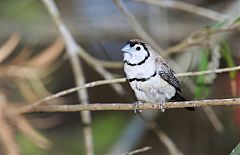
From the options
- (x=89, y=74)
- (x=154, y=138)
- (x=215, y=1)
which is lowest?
(x=154, y=138)

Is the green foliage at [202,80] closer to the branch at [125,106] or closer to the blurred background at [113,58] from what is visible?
the branch at [125,106]

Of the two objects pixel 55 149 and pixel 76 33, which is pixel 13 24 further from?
pixel 55 149

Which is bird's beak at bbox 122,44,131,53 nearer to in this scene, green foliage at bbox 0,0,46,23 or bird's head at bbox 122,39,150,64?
bird's head at bbox 122,39,150,64

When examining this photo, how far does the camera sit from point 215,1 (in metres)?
3.49

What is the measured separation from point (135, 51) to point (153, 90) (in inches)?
5.1

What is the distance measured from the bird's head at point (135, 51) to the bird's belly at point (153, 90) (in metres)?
0.06

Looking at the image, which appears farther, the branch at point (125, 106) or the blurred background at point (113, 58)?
the blurred background at point (113, 58)

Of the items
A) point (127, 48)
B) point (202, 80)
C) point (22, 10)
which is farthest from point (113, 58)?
point (127, 48)

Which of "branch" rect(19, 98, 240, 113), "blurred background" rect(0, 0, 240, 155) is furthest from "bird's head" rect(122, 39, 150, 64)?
"blurred background" rect(0, 0, 240, 155)

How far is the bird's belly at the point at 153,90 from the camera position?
1.64 metres

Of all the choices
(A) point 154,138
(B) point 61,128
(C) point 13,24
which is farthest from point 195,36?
(B) point 61,128

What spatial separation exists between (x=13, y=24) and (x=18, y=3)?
304 millimetres

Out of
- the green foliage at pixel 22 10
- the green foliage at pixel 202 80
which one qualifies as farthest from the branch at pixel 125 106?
the green foliage at pixel 22 10

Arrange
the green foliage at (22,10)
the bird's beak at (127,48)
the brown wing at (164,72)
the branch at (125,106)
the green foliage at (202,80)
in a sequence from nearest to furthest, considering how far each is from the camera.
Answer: the branch at (125,106) < the bird's beak at (127,48) < the brown wing at (164,72) < the green foliage at (202,80) < the green foliage at (22,10)
